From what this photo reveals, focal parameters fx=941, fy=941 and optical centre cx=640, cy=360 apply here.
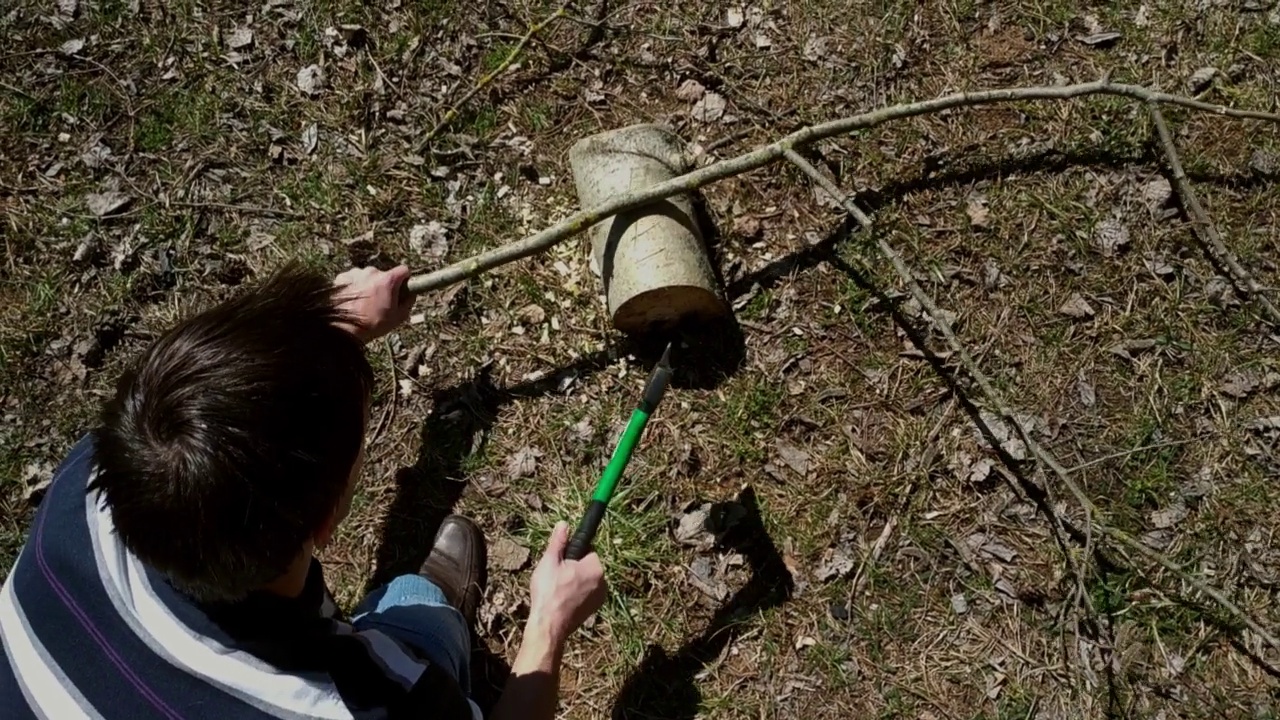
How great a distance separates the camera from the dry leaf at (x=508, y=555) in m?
2.97

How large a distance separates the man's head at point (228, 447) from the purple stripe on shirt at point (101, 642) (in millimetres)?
173

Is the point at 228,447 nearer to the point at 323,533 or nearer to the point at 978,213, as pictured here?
the point at 323,533

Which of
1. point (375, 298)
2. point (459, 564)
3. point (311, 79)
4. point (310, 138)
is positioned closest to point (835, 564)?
point (459, 564)

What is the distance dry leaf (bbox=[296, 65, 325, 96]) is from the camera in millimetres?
3525

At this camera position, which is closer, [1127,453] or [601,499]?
[601,499]

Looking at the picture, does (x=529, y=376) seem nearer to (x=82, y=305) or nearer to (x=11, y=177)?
(x=82, y=305)

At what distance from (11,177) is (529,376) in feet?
6.86

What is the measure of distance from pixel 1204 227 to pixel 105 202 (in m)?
3.81

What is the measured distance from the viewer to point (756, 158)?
10.1ft

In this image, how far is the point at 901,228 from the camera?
10.6 feet

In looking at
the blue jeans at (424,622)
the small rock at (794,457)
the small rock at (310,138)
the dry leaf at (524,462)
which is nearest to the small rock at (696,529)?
the small rock at (794,457)

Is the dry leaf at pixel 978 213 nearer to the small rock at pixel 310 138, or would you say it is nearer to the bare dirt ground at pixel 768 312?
the bare dirt ground at pixel 768 312

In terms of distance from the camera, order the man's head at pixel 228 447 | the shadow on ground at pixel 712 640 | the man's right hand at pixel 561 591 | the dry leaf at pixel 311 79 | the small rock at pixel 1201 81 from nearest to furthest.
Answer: the man's head at pixel 228 447 < the man's right hand at pixel 561 591 < the shadow on ground at pixel 712 640 < the small rock at pixel 1201 81 < the dry leaf at pixel 311 79

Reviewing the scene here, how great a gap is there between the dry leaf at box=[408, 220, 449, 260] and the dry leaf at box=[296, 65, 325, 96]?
0.71 metres
